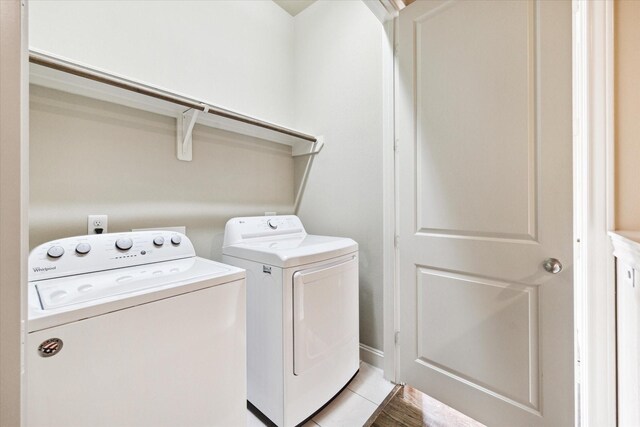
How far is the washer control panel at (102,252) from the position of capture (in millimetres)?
1026

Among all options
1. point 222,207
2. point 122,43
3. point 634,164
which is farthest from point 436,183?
point 122,43

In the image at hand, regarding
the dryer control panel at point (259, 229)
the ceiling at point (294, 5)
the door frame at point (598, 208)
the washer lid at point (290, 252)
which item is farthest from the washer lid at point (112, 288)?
the ceiling at point (294, 5)

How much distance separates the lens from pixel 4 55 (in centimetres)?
36

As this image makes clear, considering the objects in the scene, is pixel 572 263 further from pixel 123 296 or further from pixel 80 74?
pixel 80 74

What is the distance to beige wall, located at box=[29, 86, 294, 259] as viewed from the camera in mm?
1220

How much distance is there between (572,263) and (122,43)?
2.50m

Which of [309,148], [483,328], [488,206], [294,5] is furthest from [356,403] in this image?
[294,5]

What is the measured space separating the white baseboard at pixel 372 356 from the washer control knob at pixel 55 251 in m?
1.82

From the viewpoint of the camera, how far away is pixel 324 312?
1.43 metres

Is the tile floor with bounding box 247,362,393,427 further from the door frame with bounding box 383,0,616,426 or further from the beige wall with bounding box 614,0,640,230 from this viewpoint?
the beige wall with bounding box 614,0,640,230

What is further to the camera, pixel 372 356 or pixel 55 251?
pixel 372 356

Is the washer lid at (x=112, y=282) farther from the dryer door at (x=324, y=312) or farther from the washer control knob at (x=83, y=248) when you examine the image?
the dryer door at (x=324, y=312)

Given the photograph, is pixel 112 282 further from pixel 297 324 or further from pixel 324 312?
pixel 324 312

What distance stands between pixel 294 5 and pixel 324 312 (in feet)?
8.37
